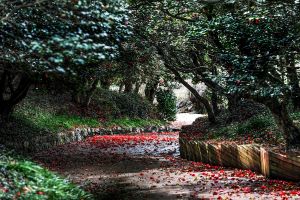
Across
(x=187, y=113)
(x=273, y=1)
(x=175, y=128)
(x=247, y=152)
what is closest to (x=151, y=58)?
(x=247, y=152)

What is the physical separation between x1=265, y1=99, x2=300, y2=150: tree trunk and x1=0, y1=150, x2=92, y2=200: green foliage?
5403 millimetres

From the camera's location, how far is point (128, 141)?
2094 cm

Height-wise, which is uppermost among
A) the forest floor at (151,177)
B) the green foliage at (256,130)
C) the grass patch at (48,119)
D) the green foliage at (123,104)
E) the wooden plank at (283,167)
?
the green foliage at (123,104)

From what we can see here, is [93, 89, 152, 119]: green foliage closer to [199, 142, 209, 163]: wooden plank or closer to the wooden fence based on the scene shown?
the wooden fence

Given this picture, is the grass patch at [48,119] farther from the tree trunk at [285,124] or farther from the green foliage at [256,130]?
the tree trunk at [285,124]

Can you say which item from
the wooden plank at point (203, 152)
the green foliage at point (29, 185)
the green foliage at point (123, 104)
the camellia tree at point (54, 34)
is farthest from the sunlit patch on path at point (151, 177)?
the green foliage at point (123, 104)

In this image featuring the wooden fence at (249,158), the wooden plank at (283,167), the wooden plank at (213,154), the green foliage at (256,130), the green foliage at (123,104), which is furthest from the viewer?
the green foliage at (123,104)

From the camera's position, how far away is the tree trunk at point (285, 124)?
404 inches

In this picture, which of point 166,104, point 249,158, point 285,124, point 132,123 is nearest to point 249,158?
point 249,158

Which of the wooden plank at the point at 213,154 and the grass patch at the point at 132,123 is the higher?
the grass patch at the point at 132,123

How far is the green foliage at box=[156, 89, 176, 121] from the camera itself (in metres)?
33.9

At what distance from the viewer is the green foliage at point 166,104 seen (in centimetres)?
3391

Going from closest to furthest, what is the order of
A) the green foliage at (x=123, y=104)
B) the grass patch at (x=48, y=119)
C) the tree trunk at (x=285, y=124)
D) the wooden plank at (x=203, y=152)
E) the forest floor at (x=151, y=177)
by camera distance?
the forest floor at (x=151, y=177) → the tree trunk at (x=285, y=124) → the wooden plank at (x=203, y=152) → the grass patch at (x=48, y=119) → the green foliage at (x=123, y=104)

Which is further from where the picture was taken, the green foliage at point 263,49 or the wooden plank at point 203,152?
the wooden plank at point 203,152
